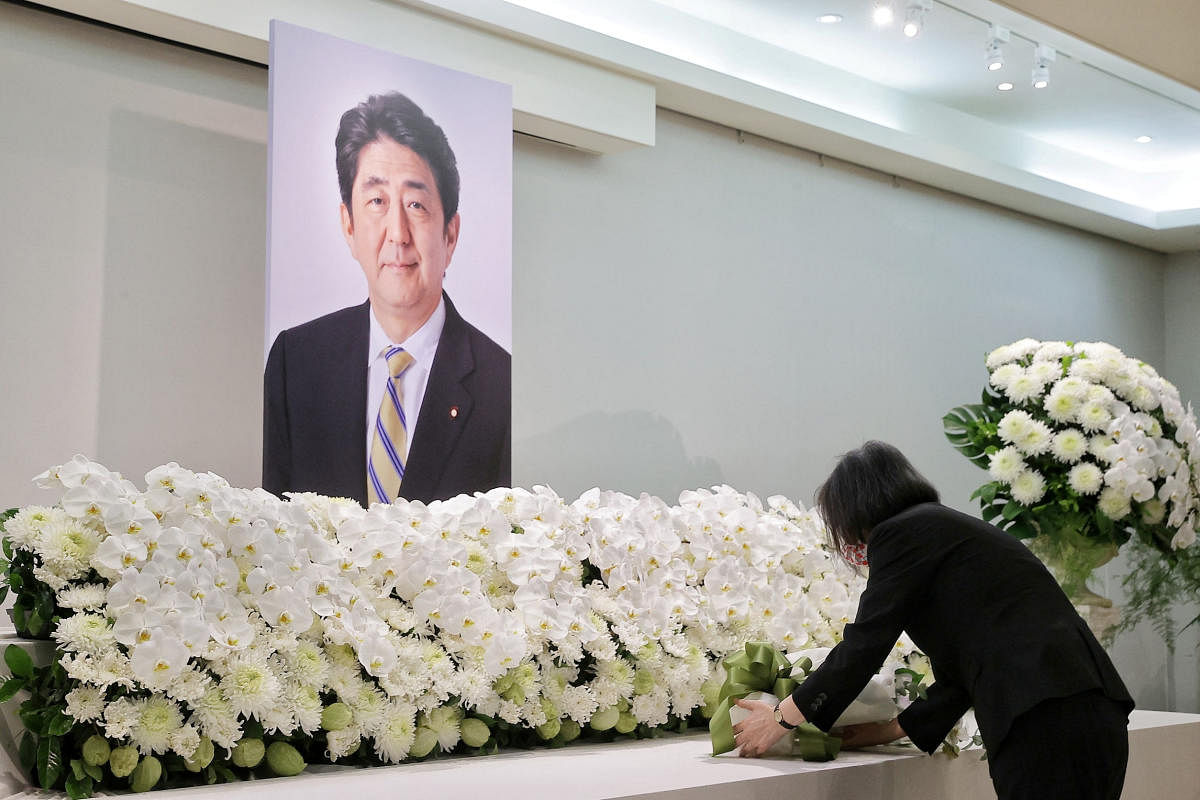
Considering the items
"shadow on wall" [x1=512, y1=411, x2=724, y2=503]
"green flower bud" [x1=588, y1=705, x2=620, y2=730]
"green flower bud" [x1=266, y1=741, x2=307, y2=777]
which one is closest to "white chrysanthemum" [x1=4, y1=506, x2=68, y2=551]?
"green flower bud" [x1=266, y1=741, x2=307, y2=777]

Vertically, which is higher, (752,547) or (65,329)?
(65,329)

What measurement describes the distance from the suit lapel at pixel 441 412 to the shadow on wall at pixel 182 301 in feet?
1.77

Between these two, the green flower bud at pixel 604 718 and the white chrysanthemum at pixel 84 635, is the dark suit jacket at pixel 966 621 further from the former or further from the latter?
the white chrysanthemum at pixel 84 635

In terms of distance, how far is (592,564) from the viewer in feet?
8.89

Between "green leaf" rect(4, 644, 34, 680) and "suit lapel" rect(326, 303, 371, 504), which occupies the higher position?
Result: "suit lapel" rect(326, 303, 371, 504)

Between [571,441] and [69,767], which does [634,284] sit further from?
[69,767]

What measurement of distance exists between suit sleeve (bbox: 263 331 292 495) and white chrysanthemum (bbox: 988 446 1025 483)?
2033 mm

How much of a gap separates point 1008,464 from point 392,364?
1869 mm

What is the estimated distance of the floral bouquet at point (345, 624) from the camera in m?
1.96

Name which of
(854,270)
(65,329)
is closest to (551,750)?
(65,329)

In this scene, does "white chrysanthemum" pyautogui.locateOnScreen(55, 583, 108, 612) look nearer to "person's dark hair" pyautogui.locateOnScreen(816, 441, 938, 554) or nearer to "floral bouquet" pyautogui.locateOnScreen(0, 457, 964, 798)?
"floral bouquet" pyautogui.locateOnScreen(0, 457, 964, 798)

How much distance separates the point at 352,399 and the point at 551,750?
61.7 inches

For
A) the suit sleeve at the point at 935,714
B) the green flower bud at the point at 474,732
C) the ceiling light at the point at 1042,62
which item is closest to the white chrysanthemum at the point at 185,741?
the green flower bud at the point at 474,732

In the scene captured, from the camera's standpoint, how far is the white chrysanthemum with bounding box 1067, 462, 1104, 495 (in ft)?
11.0
